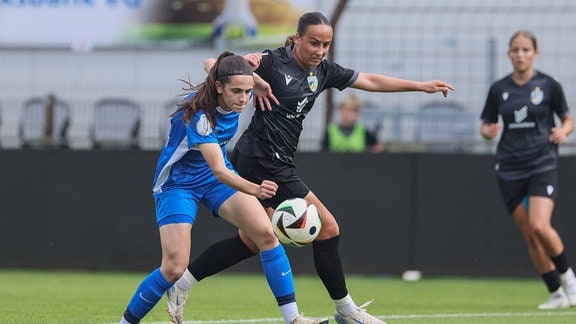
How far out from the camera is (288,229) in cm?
765

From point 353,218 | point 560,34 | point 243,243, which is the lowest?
point 353,218

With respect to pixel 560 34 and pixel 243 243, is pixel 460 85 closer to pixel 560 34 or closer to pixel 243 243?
pixel 560 34

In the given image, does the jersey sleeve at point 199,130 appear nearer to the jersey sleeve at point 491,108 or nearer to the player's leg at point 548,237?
the player's leg at point 548,237

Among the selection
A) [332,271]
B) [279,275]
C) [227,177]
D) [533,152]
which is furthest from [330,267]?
[533,152]

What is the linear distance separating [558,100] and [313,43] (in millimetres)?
3385

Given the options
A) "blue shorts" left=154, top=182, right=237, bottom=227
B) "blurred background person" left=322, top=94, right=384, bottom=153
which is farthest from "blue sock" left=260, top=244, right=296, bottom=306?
"blurred background person" left=322, top=94, right=384, bottom=153

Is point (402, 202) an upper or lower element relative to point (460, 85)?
lower

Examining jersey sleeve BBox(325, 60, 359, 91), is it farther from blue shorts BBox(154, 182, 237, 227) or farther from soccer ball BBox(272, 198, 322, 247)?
blue shorts BBox(154, 182, 237, 227)

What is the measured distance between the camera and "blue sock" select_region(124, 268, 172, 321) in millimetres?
7465

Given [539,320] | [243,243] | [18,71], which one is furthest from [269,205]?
[18,71]

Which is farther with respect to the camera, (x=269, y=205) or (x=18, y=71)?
(x=18, y=71)

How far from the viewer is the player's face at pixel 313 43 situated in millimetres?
7945

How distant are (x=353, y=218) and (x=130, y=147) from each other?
2734mm

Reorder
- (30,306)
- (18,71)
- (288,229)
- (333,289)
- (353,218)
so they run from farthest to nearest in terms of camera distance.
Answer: (18,71) → (353,218) → (30,306) → (333,289) → (288,229)
